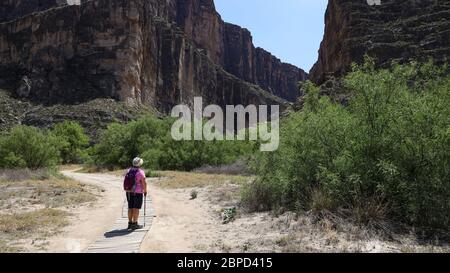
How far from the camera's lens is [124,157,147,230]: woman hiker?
33.0 ft

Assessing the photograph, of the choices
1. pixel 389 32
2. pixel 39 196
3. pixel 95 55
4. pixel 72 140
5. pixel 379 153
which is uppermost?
pixel 95 55

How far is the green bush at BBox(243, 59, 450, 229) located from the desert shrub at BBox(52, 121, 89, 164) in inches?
1957

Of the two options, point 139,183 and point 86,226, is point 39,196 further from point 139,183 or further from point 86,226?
point 139,183

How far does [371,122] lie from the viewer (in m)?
10.5

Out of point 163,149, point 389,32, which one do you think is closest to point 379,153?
point 163,149

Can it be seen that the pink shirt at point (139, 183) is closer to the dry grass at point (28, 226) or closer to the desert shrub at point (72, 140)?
the dry grass at point (28, 226)

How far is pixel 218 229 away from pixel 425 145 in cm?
505

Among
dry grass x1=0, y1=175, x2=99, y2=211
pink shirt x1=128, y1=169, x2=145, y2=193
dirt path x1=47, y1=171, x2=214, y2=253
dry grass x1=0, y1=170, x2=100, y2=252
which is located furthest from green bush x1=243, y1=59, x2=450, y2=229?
dry grass x1=0, y1=175, x2=99, y2=211

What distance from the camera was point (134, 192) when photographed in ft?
33.4

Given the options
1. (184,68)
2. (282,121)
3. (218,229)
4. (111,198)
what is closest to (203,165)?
(111,198)

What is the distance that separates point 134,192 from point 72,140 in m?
52.2

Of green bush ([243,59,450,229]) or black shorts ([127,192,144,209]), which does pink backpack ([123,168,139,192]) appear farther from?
green bush ([243,59,450,229])

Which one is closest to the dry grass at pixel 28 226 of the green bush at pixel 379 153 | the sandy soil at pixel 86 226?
the sandy soil at pixel 86 226

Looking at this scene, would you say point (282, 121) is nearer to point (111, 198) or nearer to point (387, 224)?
point (387, 224)
